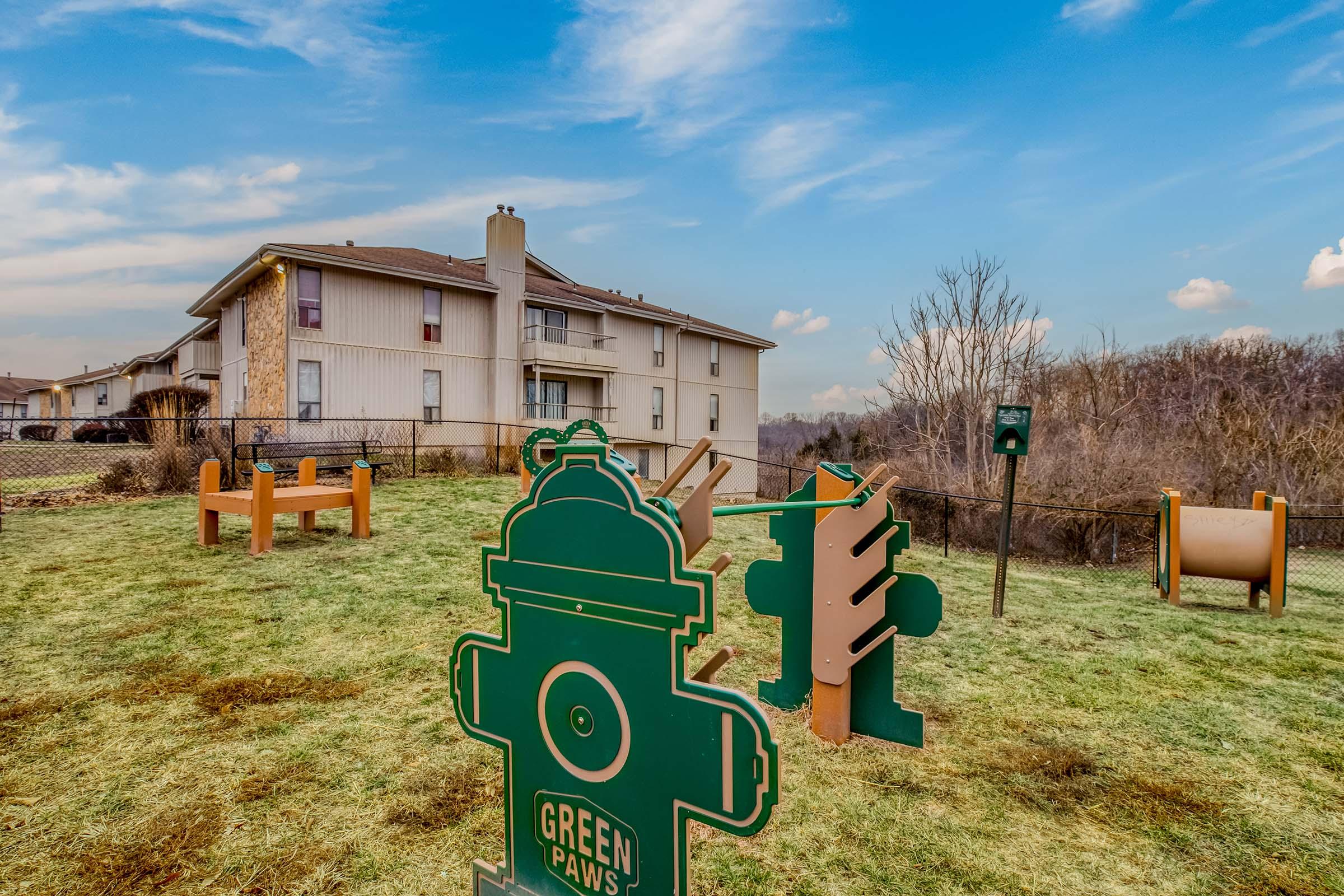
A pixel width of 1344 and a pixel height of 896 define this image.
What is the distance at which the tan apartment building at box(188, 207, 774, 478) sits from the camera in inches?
668

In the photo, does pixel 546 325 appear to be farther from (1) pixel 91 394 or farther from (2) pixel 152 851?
(1) pixel 91 394

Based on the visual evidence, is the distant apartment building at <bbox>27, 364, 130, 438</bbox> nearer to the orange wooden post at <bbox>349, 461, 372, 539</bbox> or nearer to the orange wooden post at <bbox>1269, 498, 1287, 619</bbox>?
the orange wooden post at <bbox>349, 461, 372, 539</bbox>

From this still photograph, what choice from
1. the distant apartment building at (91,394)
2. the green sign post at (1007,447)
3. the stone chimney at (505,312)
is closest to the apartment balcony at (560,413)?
the stone chimney at (505,312)

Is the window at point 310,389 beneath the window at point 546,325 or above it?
beneath

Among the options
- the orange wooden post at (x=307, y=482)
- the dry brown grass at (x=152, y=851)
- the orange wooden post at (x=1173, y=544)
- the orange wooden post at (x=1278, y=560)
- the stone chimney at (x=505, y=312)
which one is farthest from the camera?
the stone chimney at (x=505, y=312)

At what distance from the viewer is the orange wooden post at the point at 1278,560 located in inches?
235

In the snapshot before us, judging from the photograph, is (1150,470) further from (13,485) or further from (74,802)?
(13,485)

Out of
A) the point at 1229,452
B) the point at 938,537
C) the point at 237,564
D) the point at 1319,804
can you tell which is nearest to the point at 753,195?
the point at 938,537

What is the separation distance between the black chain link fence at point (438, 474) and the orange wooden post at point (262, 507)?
404 centimetres

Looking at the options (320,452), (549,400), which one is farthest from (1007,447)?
(549,400)

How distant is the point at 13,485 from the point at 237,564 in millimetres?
9725

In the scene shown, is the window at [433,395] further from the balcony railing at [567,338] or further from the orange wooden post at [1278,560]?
the orange wooden post at [1278,560]

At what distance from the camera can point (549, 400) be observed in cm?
2308

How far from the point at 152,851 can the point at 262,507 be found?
4979 mm
